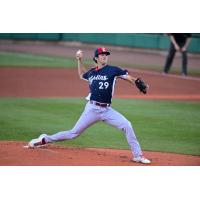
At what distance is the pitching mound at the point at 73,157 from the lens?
22.4 ft

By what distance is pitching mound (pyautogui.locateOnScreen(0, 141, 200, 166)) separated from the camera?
6.82 meters

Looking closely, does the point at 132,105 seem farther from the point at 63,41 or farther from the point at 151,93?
the point at 63,41

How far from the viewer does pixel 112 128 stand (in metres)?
9.23

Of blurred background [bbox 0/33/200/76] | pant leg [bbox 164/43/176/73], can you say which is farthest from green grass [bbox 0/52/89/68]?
pant leg [bbox 164/43/176/73]

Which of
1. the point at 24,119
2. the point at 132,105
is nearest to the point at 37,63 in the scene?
the point at 132,105

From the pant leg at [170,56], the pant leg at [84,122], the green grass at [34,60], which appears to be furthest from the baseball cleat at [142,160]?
the green grass at [34,60]

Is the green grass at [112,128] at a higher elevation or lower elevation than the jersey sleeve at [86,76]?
lower

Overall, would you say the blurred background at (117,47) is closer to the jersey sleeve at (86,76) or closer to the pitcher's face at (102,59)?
the jersey sleeve at (86,76)

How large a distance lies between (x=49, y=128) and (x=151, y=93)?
3959 millimetres

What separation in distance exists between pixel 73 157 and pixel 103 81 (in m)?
0.96

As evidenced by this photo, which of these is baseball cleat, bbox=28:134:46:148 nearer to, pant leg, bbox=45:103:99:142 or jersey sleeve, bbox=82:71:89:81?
pant leg, bbox=45:103:99:142

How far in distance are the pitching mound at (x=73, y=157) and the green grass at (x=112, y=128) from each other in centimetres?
38

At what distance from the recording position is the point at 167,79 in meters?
14.3
